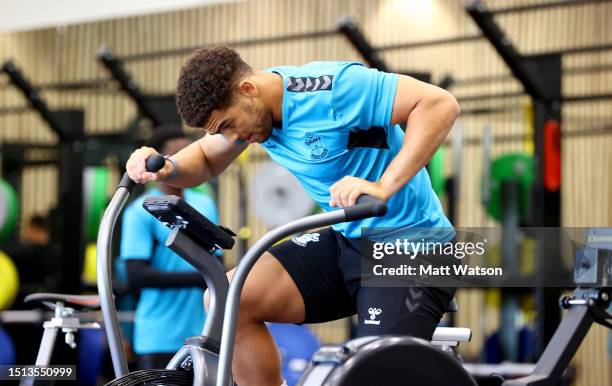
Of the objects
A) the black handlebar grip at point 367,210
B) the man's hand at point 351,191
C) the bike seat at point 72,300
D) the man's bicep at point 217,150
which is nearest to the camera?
the black handlebar grip at point 367,210

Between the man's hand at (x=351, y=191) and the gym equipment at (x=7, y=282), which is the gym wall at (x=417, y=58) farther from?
the man's hand at (x=351, y=191)

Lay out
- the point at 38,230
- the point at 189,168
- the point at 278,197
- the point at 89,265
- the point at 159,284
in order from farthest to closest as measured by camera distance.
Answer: the point at 38,230 < the point at 89,265 < the point at 278,197 < the point at 159,284 < the point at 189,168

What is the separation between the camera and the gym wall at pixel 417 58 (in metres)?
6.60

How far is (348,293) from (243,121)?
22.1 inches

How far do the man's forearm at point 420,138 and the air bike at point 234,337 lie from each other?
0.62ft

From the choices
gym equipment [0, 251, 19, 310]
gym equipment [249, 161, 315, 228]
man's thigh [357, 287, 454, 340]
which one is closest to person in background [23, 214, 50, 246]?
gym equipment [0, 251, 19, 310]

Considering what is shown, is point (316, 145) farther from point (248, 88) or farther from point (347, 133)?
point (248, 88)

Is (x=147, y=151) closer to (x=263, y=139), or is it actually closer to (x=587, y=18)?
(x=263, y=139)

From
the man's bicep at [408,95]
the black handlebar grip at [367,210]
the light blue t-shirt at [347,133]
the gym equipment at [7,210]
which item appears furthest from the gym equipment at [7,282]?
the black handlebar grip at [367,210]

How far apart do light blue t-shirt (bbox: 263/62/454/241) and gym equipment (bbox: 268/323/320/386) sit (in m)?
2.98

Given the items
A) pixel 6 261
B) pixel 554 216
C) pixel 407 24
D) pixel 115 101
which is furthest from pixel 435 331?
pixel 115 101

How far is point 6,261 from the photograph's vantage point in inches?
267

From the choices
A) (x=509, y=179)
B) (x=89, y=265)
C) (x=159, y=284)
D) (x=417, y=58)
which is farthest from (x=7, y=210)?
(x=159, y=284)

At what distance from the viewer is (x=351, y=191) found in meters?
2.27
